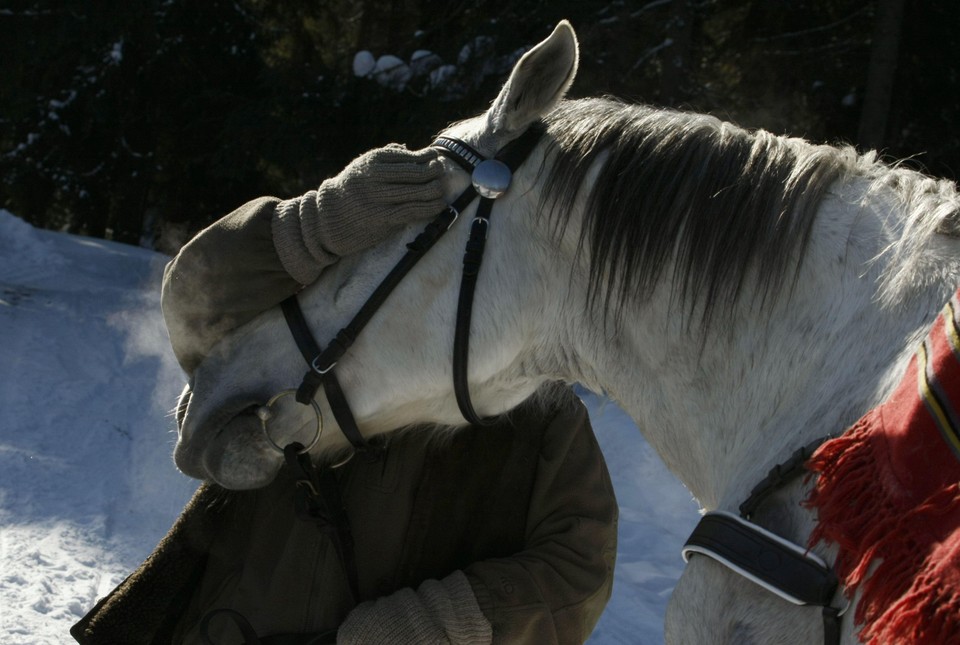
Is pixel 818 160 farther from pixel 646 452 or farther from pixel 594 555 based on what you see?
pixel 646 452

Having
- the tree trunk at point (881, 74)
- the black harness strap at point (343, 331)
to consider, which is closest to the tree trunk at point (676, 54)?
the tree trunk at point (881, 74)

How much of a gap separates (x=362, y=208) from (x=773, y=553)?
835 millimetres

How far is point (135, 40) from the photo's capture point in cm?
1188

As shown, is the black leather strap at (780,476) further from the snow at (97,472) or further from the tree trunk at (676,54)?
the tree trunk at (676,54)

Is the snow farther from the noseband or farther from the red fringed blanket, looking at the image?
the red fringed blanket

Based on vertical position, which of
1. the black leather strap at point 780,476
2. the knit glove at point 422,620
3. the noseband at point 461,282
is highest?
the noseband at point 461,282

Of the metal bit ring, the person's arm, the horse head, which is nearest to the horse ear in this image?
the horse head

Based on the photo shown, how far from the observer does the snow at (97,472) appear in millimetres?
3381

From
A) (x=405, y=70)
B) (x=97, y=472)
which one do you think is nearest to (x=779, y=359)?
(x=97, y=472)

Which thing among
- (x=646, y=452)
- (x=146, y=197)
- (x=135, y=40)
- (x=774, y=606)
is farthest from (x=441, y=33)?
(x=774, y=606)

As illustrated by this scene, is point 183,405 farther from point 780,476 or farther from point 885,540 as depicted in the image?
point 885,540

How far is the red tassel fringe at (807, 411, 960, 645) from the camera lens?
37.4 inches

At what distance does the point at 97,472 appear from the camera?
4402 mm

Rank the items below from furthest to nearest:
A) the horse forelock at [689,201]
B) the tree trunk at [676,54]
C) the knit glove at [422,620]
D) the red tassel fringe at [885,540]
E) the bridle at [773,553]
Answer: the tree trunk at [676,54], the knit glove at [422,620], the horse forelock at [689,201], the bridle at [773,553], the red tassel fringe at [885,540]
